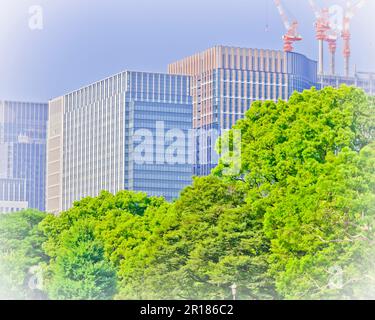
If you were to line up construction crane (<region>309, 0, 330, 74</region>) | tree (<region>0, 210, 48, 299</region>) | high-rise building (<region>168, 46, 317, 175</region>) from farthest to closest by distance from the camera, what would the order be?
tree (<region>0, 210, 48, 299</region>), high-rise building (<region>168, 46, 317, 175</region>), construction crane (<region>309, 0, 330, 74</region>)

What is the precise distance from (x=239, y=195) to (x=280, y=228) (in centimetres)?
379

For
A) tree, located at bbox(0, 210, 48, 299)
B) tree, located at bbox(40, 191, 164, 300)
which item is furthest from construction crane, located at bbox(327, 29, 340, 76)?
tree, located at bbox(0, 210, 48, 299)

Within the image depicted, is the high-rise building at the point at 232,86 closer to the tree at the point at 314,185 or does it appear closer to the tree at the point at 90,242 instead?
the tree at the point at 314,185

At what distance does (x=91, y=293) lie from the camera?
3588cm

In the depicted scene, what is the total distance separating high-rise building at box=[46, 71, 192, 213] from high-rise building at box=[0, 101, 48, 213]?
0.58m

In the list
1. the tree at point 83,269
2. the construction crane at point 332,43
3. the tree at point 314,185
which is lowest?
the tree at point 83,269

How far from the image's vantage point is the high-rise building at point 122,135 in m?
32.8

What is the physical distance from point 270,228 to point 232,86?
31.0 ft

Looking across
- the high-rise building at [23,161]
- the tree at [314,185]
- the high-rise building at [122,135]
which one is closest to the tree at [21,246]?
the high-rise building at [23,161]

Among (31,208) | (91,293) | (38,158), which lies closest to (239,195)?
(91,293)

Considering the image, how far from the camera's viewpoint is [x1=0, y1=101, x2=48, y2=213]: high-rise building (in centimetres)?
3091

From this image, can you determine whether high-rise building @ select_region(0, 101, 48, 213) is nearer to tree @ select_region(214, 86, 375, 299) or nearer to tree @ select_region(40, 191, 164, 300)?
tree @ select_region(40, 191, 164, 300)

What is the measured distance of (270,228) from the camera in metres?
29.9

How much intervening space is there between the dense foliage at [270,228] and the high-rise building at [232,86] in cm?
135
